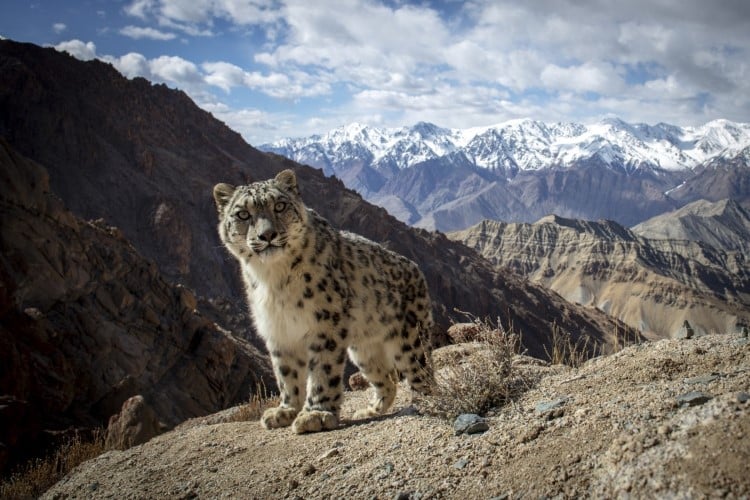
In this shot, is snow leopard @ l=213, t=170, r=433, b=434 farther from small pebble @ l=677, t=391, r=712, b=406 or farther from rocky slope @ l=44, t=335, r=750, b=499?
small pebble @ l=677, t=391, r=712, b=406

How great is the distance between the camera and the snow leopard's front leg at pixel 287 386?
7.51 m

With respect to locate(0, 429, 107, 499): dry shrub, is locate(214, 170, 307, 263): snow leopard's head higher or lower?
higher

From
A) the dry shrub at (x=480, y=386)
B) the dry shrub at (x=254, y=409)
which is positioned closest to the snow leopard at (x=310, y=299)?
the dry shrub at (x=480, y=386)

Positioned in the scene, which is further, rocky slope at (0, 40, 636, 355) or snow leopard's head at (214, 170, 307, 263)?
rocky slope at (0, 40, 636, 355)

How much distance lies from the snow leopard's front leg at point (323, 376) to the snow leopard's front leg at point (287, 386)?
0.57m

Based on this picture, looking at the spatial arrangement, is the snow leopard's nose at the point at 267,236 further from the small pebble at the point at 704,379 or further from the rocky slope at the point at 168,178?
the rocky slope at the point at 168,178

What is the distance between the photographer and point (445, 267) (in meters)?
99.8

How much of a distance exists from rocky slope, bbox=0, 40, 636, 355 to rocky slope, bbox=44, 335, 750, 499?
4542 cm

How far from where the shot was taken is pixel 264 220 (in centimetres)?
666

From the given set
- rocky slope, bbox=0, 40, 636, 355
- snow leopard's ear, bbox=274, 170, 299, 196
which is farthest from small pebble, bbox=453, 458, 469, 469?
rocky slope, bbox=0, 40, 636, 355

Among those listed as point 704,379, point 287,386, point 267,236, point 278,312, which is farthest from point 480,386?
point 267,236

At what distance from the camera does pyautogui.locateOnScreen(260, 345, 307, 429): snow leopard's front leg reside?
751 cm

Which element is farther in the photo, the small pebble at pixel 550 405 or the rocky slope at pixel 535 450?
the small pebble at pixel 550 405

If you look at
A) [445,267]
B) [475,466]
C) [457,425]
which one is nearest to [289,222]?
[457,425]
